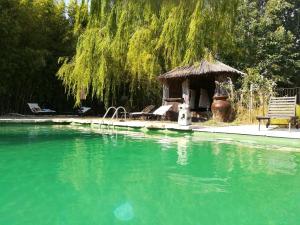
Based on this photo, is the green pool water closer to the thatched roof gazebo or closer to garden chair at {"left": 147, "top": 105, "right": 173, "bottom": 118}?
garden chair at {"left": 147, "top": 105, "right": 173, "bottom": 118}

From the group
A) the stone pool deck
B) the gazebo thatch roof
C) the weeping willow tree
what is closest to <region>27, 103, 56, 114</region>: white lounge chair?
the weeping willow tree

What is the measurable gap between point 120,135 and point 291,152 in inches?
189

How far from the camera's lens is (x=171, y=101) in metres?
16.2

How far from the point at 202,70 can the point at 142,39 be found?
2583 mm

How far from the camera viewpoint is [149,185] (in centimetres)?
482

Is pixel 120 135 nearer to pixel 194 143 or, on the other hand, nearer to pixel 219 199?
pixel 194 143

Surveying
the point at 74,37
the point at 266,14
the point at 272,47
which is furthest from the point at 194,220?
the point at 266,14

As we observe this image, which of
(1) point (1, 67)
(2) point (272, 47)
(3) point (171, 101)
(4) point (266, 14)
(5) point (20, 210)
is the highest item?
(4) point (266, 14)

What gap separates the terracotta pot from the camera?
13562 millimetres

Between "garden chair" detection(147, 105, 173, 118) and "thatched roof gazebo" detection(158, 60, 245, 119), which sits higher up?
"thatched roof gazebo" detection(158, 60, 245, 119)

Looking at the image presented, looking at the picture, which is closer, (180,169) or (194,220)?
(194,220)

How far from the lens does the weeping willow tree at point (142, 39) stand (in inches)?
544

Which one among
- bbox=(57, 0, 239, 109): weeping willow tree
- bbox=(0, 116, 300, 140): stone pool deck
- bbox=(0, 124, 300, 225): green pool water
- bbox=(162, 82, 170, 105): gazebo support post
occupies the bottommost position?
bbox=(0, 124, 300, 225): green pool water

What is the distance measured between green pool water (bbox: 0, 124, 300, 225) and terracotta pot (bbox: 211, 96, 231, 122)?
5.13 meters
